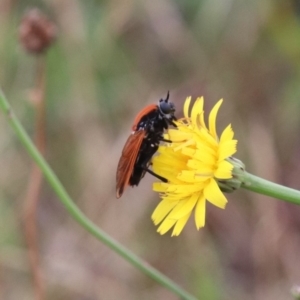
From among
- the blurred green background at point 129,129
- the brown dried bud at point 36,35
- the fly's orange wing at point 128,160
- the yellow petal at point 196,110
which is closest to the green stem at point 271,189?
the yellow petal at point 196,110

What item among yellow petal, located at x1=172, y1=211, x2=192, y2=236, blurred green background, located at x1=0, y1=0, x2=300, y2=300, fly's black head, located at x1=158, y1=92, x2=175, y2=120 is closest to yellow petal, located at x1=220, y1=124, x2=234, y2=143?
yellow petal, located at x1=172, y1=211, x2=192, y2=236

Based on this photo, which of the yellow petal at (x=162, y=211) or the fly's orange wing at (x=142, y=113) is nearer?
the yellow petal at (x=162, y=211)

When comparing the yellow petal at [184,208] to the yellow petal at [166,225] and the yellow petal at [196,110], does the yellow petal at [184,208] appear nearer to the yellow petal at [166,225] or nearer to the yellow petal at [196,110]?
the yellow petal at [166,225]

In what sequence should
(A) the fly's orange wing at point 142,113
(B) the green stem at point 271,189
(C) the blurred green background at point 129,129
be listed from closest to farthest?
(B) the green stem at point 271,189, (A) the fly's orange wing at point 142,113, (C) the blurred green background at point 129,129

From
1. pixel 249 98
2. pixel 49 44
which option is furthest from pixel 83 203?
pixel 49 44

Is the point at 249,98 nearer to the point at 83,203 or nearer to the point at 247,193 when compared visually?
the point at 247,193

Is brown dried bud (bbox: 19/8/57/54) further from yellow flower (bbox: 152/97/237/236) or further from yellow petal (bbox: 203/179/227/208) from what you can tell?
yellow petal (bbox: 203/179/227/208)
